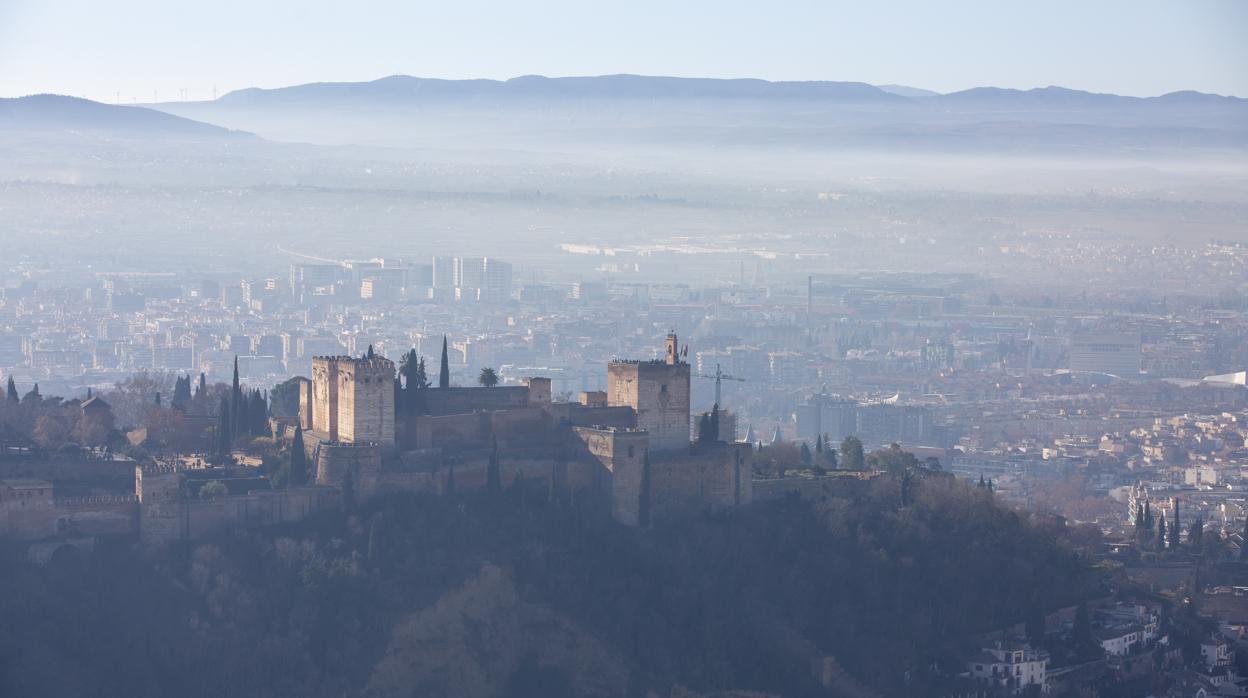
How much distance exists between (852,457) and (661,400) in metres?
8.10

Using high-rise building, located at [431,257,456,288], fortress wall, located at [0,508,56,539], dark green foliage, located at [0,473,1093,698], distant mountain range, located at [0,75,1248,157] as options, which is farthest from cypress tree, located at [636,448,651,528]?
distant mountain range, located at [0,75,1248,157]

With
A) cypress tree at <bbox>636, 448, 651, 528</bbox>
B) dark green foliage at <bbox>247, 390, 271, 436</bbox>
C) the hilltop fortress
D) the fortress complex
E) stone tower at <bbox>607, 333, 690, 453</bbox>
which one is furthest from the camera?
dark green foliage at <bbox>247, 390, 271, 436</bbox>

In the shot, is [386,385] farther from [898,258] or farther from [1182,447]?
[898,258]

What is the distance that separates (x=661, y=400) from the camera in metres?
48.0

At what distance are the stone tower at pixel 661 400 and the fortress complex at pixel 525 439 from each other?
0.02 meters

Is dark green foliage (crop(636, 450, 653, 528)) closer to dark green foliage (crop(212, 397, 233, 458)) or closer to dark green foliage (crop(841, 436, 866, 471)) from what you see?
dark green foliage (crop(212, 397, 233, 458))

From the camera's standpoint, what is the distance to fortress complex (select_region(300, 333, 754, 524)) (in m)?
44.9

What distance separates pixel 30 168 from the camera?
498 feet

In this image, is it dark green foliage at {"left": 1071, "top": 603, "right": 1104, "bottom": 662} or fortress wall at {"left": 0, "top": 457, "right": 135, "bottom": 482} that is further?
dark green foliage at {"left": 1071, "top": 603, "right": 1104, "bottom": 662}

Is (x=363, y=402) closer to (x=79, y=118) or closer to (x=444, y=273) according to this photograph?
(x=444, y=273)

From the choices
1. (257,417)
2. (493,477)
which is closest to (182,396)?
(257,417)

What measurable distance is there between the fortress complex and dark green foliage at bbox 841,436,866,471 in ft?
20.3

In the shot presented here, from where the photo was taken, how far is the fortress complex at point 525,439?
4491cm

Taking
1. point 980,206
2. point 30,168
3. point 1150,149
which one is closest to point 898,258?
point 980,206
